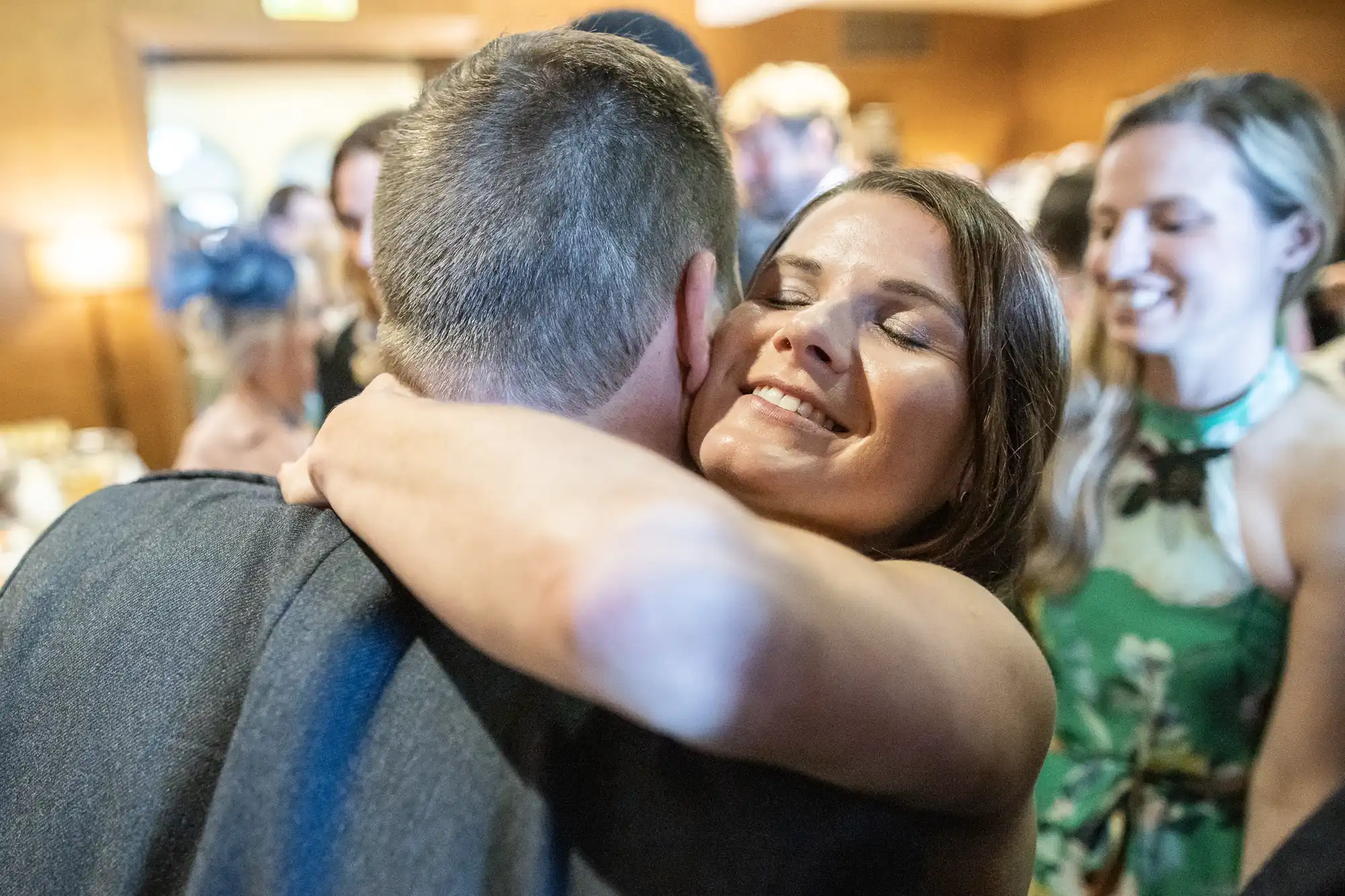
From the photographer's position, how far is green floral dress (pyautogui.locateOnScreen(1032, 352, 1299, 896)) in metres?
1.32

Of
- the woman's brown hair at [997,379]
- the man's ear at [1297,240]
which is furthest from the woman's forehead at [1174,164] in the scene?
the woman's brown hair at [997,379]

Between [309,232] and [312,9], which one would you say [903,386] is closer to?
[309,232]

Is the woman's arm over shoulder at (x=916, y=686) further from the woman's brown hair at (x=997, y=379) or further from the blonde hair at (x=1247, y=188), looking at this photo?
the blonde hair at (x=1247, y=188)

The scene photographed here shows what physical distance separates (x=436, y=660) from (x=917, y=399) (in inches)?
19.0

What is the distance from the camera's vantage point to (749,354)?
939 mm

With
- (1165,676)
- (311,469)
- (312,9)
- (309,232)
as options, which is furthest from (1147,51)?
(311,469)

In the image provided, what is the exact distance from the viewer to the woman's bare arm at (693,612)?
0.50 meters

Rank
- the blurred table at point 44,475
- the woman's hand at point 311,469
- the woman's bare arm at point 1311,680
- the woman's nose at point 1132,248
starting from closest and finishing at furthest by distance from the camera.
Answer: the woman's hand at point 311,469, the woman's bare arm at point 1311,680, the woman's nose at point 1132,248, the blurred table at point 44,475

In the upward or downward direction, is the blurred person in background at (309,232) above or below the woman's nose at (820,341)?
below

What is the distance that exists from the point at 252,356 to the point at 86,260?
10.5 feet

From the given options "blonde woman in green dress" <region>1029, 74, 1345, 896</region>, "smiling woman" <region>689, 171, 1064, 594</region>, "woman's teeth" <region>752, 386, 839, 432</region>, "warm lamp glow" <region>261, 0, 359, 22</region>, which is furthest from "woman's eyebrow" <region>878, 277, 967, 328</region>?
"warm lamp glow" <region>261, 0, 359, 22</region>

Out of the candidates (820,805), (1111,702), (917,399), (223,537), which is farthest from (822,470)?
(1111,702)

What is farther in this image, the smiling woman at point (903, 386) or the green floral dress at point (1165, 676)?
the green floral dress at point (1165, 676)

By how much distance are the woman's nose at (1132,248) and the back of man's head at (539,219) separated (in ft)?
2.91
